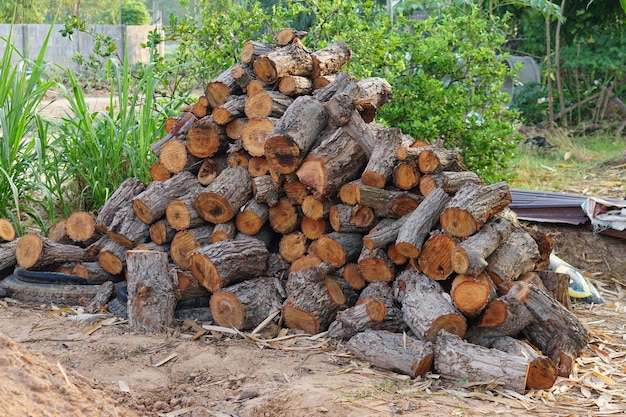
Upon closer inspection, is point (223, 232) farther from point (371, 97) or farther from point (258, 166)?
point (371, 97)

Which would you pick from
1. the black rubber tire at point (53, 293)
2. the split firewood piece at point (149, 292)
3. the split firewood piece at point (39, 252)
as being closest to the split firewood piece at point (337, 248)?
the split firewood piece at point (149, 292)

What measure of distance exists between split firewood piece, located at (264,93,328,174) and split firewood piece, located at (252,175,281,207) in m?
0.13

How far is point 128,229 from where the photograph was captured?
4.90 meters

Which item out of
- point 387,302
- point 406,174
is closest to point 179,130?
point 406,174

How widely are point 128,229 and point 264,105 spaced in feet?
3.91

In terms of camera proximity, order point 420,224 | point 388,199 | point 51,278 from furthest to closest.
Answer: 1. point 51,278
2. point 388,199
3. point 420,224

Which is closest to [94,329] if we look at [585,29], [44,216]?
[44,216]

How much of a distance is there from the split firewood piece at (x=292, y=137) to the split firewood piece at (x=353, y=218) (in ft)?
1.24

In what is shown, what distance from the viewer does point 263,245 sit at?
4.64 metres

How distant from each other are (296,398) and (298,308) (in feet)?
3.14

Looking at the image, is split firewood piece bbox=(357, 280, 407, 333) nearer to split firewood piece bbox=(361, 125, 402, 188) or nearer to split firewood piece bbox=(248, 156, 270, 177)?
split firewood piece bbox=(361, 125, 402, 188)

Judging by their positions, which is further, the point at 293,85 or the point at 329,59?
the point at 329,59

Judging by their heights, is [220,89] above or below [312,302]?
above

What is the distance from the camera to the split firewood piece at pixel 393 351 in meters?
3.74
